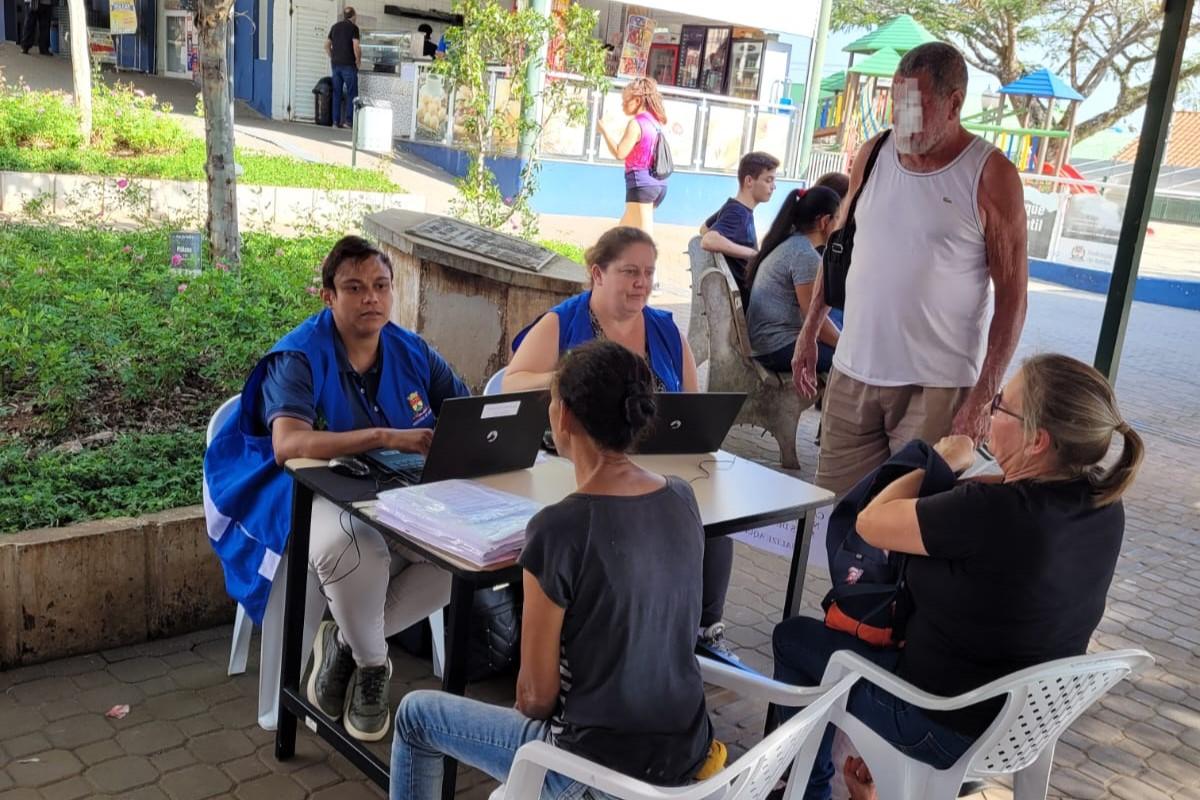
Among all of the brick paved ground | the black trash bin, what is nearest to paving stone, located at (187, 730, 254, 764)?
the brick paved ground

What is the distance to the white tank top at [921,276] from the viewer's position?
347 cm

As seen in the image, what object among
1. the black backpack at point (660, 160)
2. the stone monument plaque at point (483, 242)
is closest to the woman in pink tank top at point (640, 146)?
the black backpack at point (660, 160)

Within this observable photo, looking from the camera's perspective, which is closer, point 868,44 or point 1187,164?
point 868,44

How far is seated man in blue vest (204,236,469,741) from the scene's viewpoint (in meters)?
3.00

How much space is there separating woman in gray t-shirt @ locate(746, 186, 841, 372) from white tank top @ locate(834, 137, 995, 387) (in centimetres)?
214

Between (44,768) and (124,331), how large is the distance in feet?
9.72

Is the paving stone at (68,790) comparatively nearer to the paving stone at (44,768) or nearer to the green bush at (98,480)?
the paving stone at (44,768)

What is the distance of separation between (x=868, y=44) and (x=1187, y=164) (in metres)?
14.8

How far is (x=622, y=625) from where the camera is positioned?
6.79 feet

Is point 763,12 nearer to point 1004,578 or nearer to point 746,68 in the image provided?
point 746,68

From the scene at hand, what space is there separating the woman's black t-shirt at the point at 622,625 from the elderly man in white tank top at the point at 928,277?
176 centimetres

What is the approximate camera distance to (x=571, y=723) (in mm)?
2115

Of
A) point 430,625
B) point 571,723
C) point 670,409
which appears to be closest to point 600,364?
point 571,723

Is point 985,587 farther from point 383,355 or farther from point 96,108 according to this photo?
point 96,108
